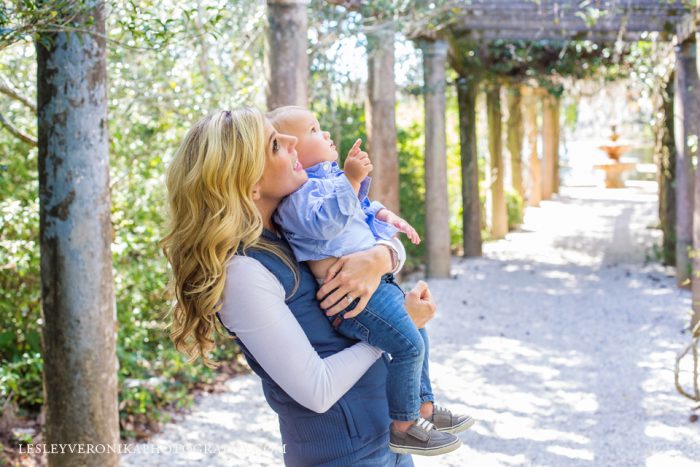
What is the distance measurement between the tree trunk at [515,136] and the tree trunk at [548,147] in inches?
125

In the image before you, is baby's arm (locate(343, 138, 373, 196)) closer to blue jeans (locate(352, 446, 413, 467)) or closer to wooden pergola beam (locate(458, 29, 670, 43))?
blue jeans (locate(352, 446, 413, 467))

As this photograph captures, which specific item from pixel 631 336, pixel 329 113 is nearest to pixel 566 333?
pixel 631 336

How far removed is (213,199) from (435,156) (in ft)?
28.5

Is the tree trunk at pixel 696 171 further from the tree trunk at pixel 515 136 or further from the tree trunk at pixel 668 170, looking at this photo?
the tree trunk at pixel 515 136

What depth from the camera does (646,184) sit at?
83.3 feet

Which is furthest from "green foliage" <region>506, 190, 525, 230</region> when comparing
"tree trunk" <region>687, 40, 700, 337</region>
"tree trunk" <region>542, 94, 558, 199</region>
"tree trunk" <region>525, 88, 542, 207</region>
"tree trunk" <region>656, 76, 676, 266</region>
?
"tree trunk" <region>687, 40, 700, 337</region>

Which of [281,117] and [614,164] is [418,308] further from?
[614,164]

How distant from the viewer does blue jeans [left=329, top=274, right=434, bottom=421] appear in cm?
190

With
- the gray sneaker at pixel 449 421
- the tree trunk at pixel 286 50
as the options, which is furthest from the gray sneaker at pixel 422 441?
the tree trunk at pixel 286 50

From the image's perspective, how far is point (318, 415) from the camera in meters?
1.86

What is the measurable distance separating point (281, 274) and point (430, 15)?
7.15 meters

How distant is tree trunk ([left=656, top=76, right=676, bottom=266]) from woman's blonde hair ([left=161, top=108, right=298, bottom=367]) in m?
9.60

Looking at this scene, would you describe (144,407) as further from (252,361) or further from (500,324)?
(500,324)

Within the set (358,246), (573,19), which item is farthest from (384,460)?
(573,19)
